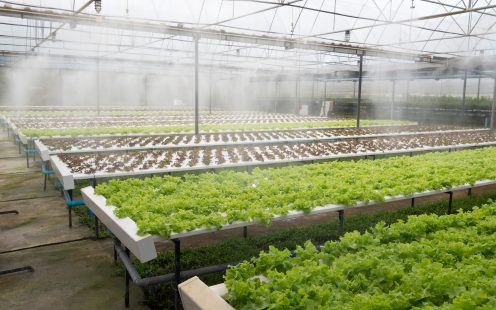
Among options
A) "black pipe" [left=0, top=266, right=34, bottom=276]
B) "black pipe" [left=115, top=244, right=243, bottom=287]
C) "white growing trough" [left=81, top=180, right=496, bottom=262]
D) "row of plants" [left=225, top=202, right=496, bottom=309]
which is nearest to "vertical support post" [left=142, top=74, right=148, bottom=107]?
"white growing trough" [left=81, top=180, right=496, bottom=262]

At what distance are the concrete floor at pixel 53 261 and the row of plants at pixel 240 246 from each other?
0.85 feet

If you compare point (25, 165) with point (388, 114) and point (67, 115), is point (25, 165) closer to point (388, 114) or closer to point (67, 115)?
point (67, 115)

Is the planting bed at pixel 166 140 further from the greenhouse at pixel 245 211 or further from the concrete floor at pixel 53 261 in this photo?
the concrete floor at pixel 53 261

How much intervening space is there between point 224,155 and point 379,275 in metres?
6.69

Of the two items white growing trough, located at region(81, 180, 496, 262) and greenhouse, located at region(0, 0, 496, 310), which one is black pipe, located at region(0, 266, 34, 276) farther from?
white growing trough, located at region(81, 180, 496, 262)

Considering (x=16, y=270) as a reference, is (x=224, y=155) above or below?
above

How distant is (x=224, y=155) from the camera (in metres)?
9.77

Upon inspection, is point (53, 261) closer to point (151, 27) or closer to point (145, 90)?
point (151, 27)

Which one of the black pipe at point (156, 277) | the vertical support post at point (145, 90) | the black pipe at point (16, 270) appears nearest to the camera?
the black pipe at point (156, 277)

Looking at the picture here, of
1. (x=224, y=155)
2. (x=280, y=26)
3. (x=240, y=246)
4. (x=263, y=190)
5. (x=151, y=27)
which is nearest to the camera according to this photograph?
(x=263, y=190)

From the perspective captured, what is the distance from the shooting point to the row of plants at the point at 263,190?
4539 mm

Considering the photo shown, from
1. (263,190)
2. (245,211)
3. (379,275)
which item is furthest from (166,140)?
(379,275)

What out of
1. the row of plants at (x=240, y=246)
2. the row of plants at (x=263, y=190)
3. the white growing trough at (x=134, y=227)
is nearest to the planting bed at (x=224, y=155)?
the row of plants at (x=263, y=190)

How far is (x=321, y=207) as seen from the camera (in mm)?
5109
